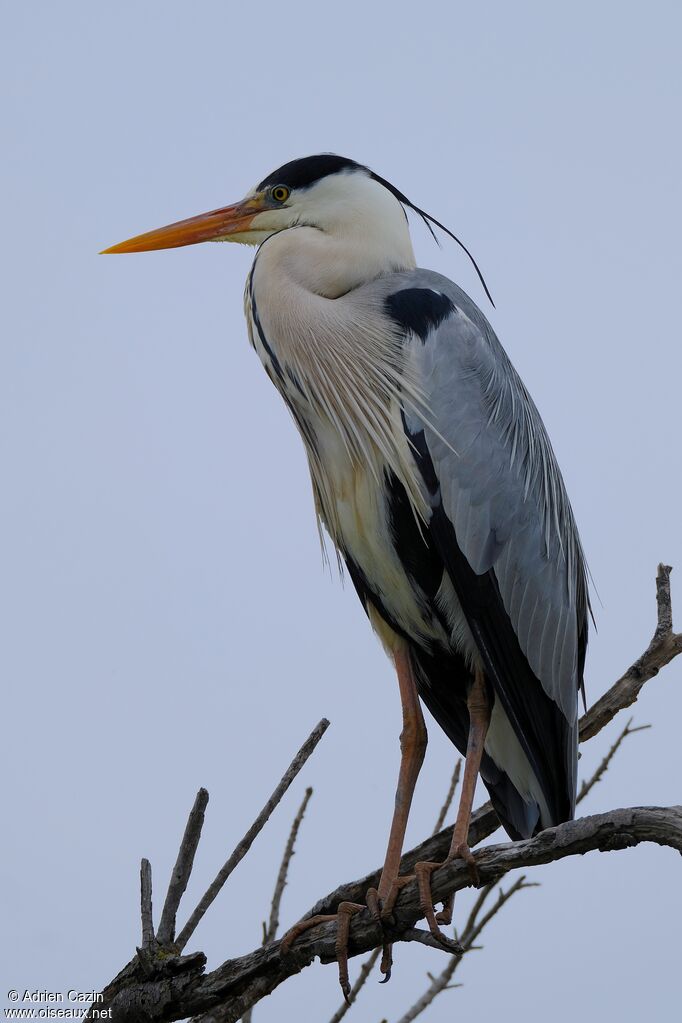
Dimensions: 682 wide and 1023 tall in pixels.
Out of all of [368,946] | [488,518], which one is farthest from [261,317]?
[368,946]

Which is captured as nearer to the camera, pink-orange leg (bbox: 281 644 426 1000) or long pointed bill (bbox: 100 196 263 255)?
pink-orange leg (bbox: 281 644 426 1000)

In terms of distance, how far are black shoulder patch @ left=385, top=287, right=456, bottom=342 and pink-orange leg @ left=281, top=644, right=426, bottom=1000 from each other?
3.15ft

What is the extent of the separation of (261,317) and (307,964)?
1.82 meters

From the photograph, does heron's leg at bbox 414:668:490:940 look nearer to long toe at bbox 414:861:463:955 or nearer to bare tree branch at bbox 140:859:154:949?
long toe at bbox 414:861:463:955

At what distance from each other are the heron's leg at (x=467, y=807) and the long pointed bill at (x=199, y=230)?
1.63 meters

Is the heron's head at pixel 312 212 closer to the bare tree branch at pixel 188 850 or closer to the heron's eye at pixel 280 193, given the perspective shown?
the heron's eye at pixel 280 193

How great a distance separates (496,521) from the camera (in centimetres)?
329

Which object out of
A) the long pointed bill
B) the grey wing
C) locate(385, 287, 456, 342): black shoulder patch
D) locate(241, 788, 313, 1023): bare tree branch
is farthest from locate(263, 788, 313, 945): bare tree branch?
the long pointed bill

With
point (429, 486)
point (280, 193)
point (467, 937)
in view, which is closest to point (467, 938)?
point (467, 937)

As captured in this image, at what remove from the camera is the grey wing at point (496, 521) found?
10.5ft

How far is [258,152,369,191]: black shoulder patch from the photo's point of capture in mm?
3686

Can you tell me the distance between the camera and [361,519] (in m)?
3.33

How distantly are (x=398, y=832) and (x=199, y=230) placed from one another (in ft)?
6.60

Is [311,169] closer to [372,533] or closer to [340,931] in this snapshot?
[372,533]
